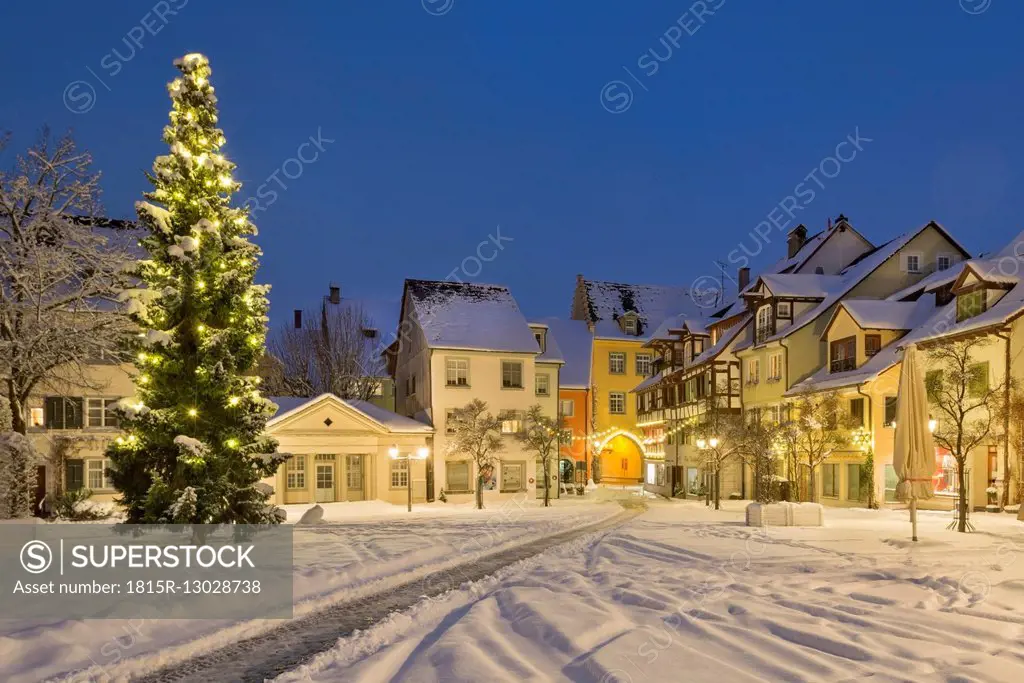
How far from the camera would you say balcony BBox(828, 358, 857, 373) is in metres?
34.0

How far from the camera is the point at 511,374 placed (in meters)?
42.4

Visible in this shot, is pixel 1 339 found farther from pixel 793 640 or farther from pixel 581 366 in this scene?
pixel 581 366

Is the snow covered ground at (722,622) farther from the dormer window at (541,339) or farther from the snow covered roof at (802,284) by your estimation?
the dormer window at (541,339)

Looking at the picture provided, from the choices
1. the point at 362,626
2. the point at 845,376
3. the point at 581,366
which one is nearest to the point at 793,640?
the point at 362,626

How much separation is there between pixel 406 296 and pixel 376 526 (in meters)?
21.0

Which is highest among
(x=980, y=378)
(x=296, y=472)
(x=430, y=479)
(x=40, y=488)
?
(x=980, y=378)

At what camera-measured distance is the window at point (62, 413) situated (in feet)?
111

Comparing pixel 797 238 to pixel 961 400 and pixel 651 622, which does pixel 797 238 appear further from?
pixel 651 622

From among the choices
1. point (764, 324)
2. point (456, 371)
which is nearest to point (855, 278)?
point (764, 324)

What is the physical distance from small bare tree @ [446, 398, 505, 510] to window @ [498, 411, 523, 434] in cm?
132

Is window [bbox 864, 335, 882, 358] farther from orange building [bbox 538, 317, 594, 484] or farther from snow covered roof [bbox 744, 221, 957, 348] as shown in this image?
orange building [bbox 538, 317, 594, 484]

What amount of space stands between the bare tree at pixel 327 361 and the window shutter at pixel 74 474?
603 inches

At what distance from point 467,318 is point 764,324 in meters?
15.9

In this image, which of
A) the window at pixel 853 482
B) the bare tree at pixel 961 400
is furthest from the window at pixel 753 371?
the bare tree at pixel 961 400
